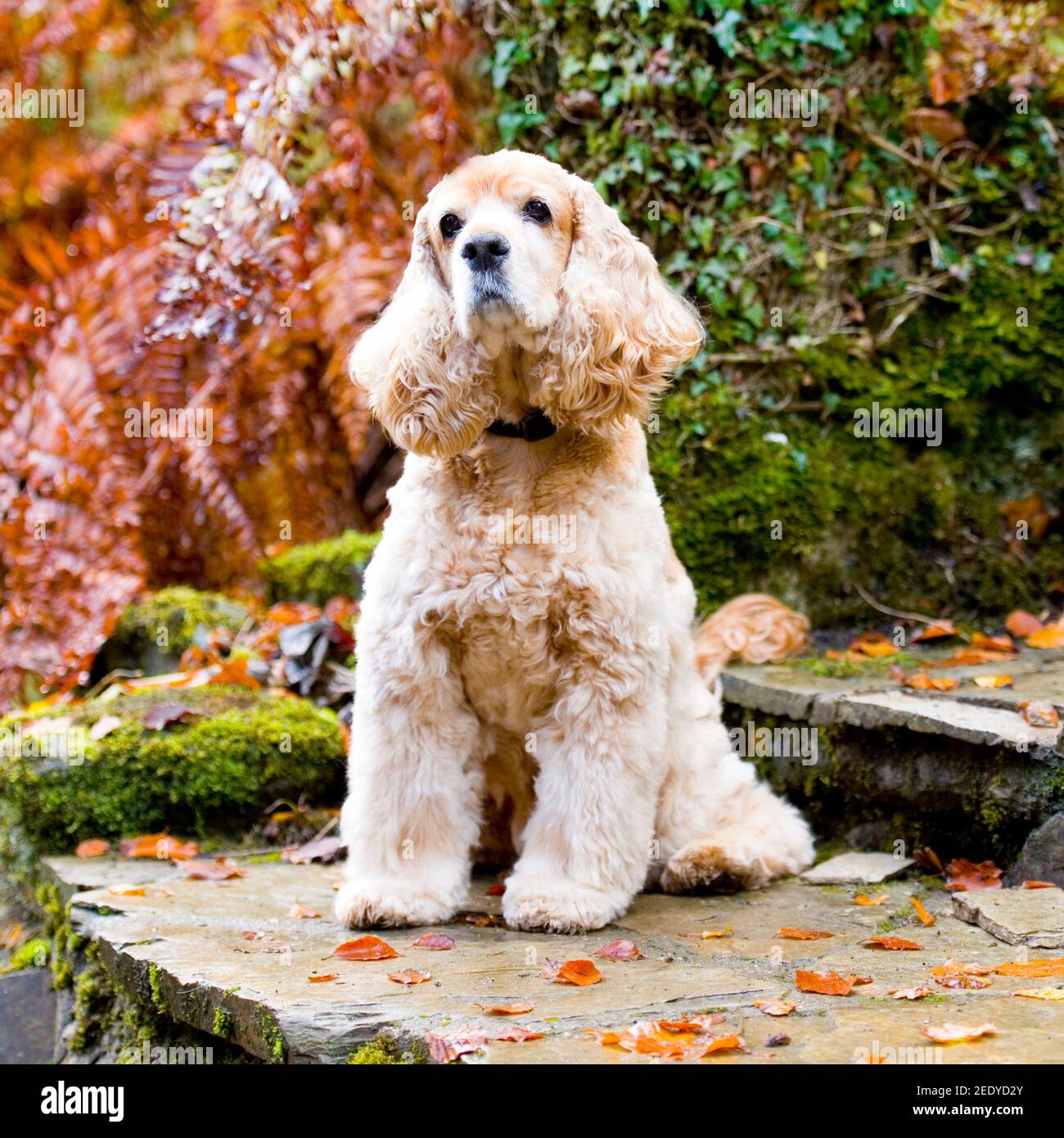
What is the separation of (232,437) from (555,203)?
3.40 meters

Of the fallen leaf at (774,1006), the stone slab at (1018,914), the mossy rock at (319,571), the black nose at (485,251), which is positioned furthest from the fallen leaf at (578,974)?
the mossy rock at (319,571)

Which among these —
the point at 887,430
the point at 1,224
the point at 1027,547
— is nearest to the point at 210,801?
the point at 887,430

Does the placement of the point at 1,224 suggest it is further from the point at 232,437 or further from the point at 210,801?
the point at 210,801

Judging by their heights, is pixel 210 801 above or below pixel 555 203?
below

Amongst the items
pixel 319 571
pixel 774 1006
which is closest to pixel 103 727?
pixel 319 571

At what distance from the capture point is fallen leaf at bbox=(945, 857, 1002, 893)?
3707mm

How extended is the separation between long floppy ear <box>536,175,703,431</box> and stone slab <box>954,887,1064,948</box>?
60.3 inches

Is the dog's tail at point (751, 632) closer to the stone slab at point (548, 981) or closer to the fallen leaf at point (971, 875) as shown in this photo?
the stone slab at point (548, 981)

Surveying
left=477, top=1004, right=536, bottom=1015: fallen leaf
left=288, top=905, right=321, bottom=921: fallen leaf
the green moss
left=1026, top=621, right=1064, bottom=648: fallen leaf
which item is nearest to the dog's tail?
left=1026, top=621, right=1064, bottom=648: fallen leaf

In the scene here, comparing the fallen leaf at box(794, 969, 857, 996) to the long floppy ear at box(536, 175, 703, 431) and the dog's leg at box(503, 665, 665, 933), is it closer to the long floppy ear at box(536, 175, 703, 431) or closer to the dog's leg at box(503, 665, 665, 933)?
the dog's leg at box(503, 665, 665, 933)

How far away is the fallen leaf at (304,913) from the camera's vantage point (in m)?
3.66
